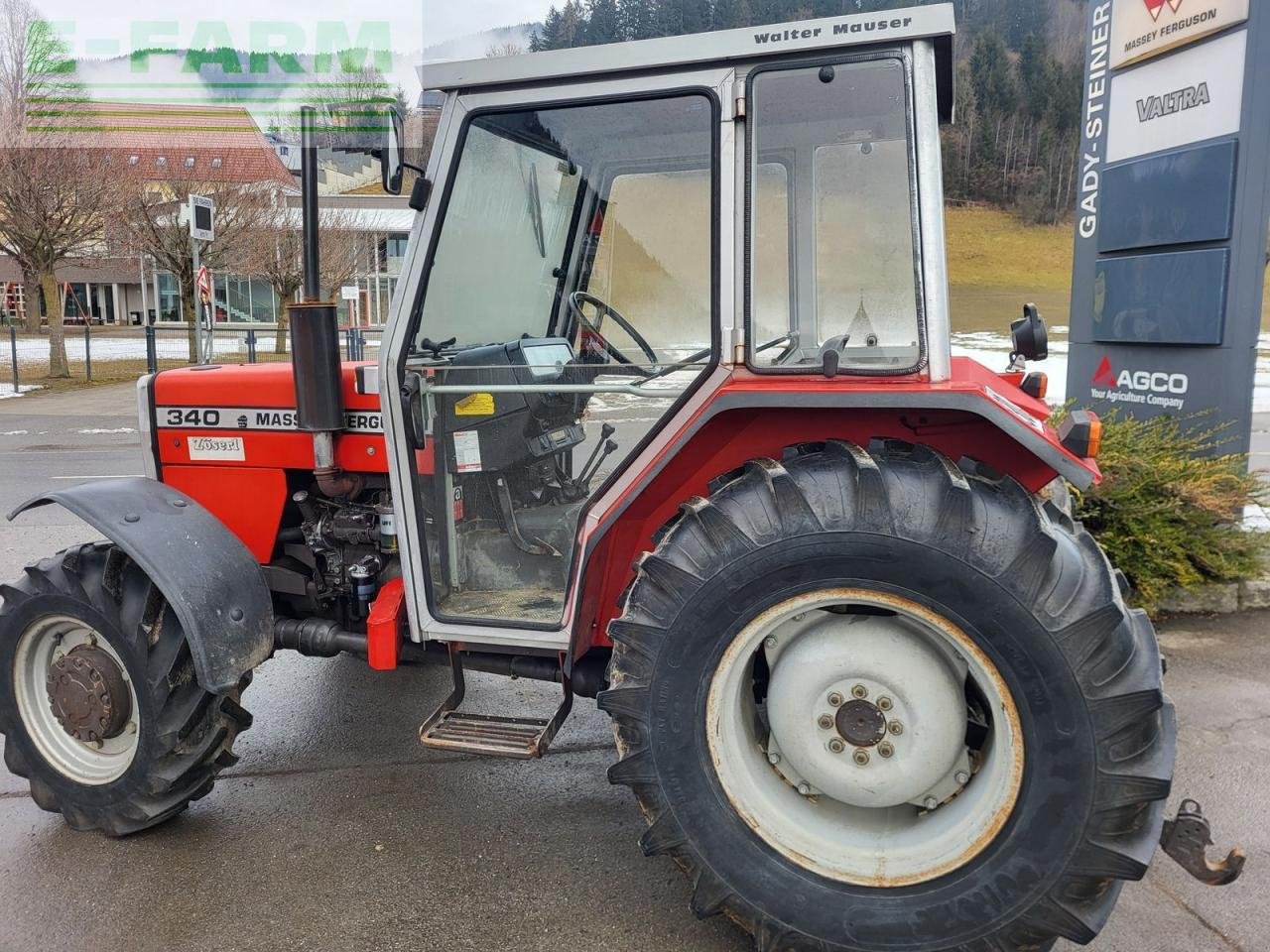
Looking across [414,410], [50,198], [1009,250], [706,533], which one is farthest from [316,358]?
[1009,250]

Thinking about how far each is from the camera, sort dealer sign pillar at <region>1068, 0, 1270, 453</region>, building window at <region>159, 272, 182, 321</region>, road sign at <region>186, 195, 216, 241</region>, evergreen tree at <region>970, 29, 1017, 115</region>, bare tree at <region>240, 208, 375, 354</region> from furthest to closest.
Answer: building window at <region>159, 272, 182, 321</region> < evergreen tree at <region>970, 29, 1017, 115</region> < bare tree at <region>240, 208, 375, 354</region> < road sign at <region>186, 195, 216, 241</region> < dealer sign pillar at <region>1068, 0, 1270, 453</region>

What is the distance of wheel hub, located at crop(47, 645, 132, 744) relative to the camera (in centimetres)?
286

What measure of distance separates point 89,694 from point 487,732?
1235mm

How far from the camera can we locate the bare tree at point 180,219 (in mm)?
20391

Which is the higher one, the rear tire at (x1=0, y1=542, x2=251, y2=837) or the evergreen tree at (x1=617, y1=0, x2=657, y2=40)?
the evergreen tree at (x1=617, y1=0, x2=657, y2=40)

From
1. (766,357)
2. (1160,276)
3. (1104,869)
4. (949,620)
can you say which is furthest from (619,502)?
(1160,276)

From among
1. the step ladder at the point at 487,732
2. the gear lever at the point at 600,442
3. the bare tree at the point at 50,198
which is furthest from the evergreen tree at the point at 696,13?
the bare tree at the point at 50,198

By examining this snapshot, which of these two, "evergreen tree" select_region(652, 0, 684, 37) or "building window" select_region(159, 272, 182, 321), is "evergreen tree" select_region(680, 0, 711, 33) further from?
"building window" select_region(159, 272, 182, 321)

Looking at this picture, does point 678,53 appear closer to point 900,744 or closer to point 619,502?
point 619,502

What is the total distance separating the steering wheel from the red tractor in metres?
0.02

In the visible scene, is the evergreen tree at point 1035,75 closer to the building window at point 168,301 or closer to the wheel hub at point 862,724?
the building window at point 168,301

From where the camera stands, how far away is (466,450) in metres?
2.77

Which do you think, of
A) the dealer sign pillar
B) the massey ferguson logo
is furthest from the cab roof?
the massey ferguson logo

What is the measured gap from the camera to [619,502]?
2424 millimetres
